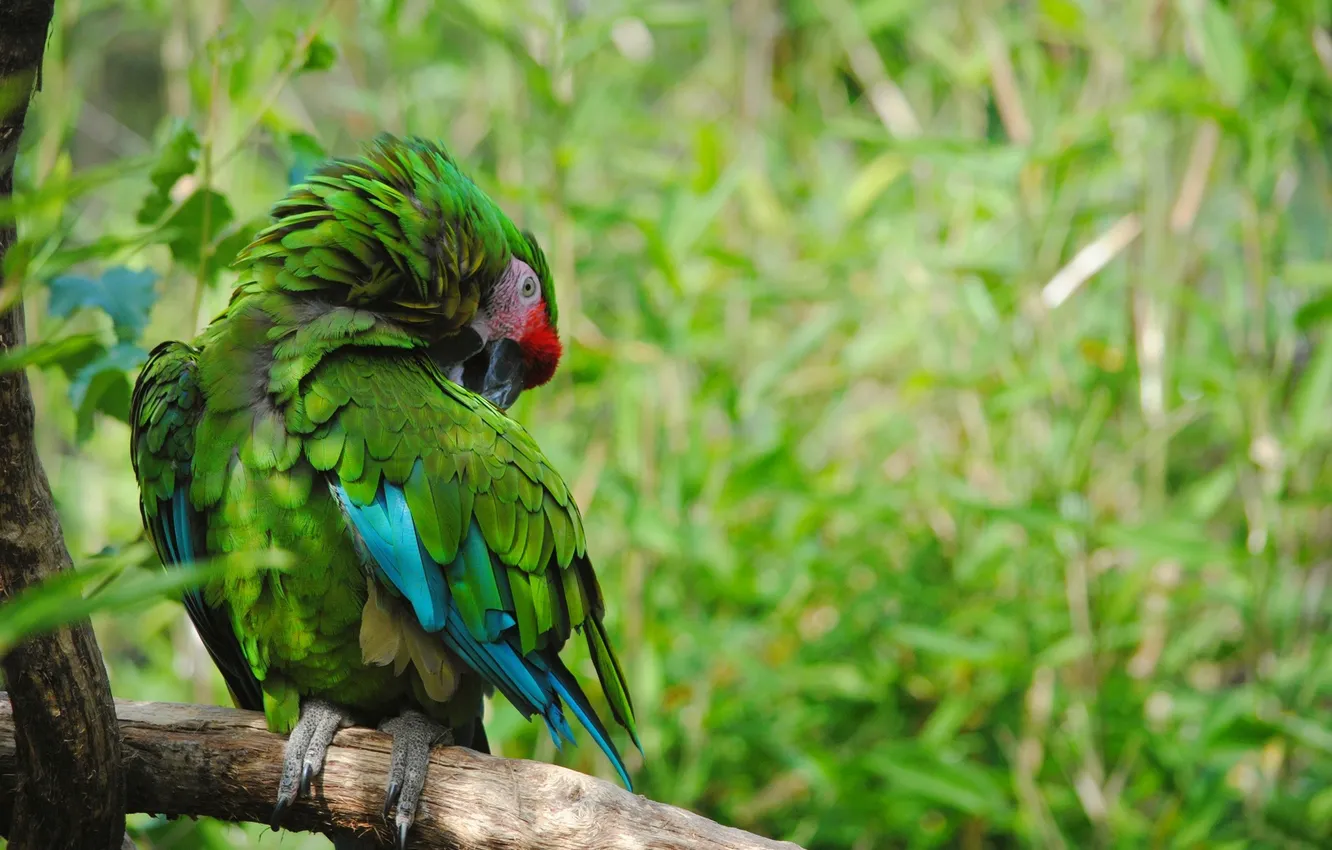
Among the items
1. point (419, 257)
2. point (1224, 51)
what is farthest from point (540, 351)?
point (1224, 51)

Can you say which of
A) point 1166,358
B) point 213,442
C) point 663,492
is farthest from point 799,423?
point 213,442

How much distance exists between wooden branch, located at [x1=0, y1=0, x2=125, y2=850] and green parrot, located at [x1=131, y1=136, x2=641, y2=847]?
189 mm

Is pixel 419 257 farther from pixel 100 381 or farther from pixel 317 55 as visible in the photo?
pixel 100 381

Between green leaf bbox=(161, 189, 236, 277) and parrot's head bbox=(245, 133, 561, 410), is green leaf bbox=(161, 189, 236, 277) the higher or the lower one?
the higher one

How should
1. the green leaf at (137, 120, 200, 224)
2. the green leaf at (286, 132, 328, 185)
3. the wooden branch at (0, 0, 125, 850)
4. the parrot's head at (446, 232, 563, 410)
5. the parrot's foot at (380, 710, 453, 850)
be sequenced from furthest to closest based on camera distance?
1. the parrot's head at (446, 232, 563, 410)
2. the green leaf at (286, 132, 328, 185)
3. the parrot's foot at (380, 710, 453, 850)
4. the green leaf at (137, 120, 200, 224)
5. the wooden branch at (0, 0, 125, 850)

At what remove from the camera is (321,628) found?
1217 mm

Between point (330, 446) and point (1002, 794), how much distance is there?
146 cm

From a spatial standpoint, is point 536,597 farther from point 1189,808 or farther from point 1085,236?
point 1085,236

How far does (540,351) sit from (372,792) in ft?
2.35

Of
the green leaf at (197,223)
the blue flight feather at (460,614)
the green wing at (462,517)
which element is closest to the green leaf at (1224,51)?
the green wing at (462,517)

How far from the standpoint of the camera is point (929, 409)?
269 centimetres

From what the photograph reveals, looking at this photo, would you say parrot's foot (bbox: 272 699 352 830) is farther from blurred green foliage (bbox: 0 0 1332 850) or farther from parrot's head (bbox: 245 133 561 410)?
blurred green foliage (bbox: 0 0 1332 850)

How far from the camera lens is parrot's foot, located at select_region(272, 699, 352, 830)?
1.11m

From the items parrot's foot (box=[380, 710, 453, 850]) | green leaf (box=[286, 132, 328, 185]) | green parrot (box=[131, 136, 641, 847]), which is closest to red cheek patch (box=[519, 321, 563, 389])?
green parrot (box=[131, 136, 641, 847])
